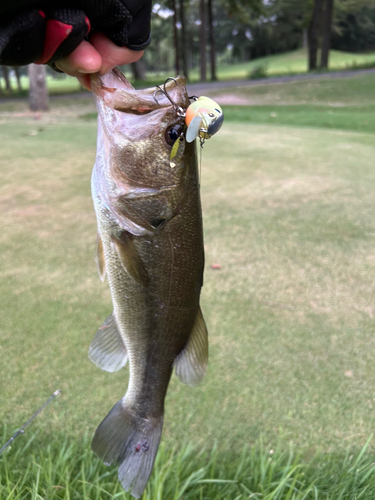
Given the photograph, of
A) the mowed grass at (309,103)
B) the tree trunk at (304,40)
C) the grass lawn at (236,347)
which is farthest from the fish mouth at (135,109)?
the tree trunk at (304,40)

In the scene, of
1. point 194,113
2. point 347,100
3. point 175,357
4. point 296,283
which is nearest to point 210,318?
point 296,283

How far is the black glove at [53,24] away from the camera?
0.94 meters

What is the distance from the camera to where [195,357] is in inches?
50.7

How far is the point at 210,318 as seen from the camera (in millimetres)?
2193

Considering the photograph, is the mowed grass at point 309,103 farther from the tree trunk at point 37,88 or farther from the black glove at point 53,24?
the black glove at point 53,24

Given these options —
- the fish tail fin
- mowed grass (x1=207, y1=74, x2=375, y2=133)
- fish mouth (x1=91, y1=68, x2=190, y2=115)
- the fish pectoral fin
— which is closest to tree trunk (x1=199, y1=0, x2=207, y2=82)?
mowed grass (x1=207, y1=74, x2=375, y2=133)

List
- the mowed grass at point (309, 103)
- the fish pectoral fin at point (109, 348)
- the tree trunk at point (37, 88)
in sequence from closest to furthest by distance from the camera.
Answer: the fish pectoral fin at point (109, 348) → the mowed grass at point (309, 103) → the tree trunk at point (37, 88)

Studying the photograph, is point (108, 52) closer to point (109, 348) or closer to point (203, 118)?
point (203, 118)

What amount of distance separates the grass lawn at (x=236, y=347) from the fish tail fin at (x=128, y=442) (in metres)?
0.12

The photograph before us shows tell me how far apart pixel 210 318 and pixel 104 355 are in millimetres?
935

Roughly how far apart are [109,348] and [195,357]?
0.31m

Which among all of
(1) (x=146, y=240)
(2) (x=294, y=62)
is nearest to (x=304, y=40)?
(2) (x=294, y=62)

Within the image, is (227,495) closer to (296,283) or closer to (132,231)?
(132,231)

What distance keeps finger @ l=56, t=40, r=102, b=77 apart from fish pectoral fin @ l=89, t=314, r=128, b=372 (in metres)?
0.80
